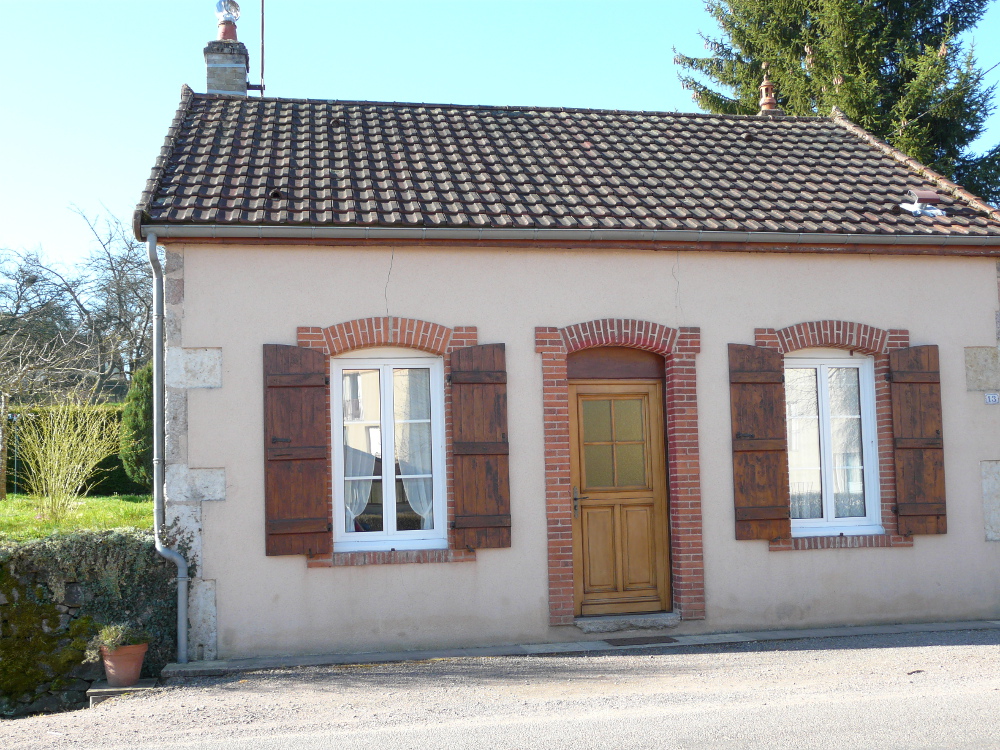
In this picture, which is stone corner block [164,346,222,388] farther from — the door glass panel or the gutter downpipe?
the door glass panel

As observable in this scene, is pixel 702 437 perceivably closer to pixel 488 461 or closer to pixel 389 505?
pixel 488 461

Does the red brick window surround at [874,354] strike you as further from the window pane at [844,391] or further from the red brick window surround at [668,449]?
the red brick window surround at [668,449]

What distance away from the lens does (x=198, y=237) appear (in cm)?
715

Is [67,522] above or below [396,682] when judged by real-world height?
above

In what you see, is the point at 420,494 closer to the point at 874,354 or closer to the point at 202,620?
the point at 202,620

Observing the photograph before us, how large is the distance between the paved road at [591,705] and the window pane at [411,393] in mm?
2063

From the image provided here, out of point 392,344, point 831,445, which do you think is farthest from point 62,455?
point 831,445

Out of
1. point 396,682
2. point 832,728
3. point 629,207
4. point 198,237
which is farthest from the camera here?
point 629,207

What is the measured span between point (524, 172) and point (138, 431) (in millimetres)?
9192

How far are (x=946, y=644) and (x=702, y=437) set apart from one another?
2535 millimetres

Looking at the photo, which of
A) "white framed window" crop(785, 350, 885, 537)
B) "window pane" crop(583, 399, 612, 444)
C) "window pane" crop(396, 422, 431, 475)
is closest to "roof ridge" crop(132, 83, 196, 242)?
"window pane" crop(396, 422, 431, 475)

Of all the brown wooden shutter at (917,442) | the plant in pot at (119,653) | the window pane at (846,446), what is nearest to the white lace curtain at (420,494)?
the plant in pot at (119,653)

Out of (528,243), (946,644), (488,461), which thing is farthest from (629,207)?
(946,644)

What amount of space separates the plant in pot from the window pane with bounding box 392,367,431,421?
Result: 263cm
